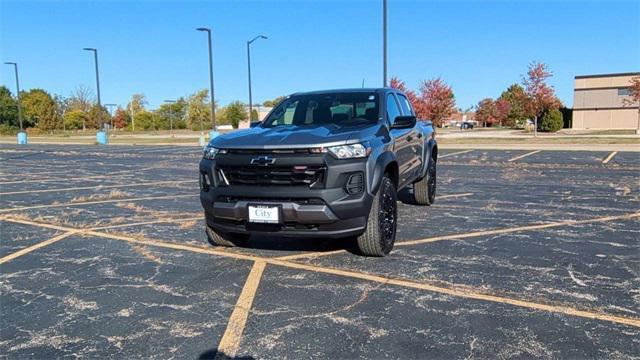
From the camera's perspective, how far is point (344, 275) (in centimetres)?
464

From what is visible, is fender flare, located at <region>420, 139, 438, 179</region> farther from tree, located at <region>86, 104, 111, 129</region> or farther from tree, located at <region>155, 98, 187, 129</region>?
tree, located at <region>155, 98, 187, 129</region>

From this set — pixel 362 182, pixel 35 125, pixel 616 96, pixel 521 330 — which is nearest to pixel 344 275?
pixel 362 182

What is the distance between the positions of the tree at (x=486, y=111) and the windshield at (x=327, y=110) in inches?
3040

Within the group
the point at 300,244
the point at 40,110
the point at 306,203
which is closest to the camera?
the point at 306,203

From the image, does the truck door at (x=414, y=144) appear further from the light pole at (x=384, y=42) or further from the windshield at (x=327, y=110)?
the light pole at (x=384, y=42)

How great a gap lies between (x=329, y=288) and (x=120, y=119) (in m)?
96.4

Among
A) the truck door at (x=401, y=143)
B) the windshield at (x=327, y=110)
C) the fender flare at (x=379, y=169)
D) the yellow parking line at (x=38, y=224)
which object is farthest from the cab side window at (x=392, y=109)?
the yellow parking line at (x=38, y=224)

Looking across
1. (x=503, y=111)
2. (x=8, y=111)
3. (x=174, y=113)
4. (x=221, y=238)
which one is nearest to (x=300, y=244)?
(x=221, y=238)

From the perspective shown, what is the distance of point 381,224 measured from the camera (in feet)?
16.2

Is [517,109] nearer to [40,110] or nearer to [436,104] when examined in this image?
[436,104]

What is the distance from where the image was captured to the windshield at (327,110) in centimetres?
577

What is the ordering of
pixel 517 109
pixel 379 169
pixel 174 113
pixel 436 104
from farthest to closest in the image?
1. pixel 174 113
2. pixel 517 109
3. pixel 436 104
4. pixel 379 169

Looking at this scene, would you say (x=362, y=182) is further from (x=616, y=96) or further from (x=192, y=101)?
(x=192, y=101)

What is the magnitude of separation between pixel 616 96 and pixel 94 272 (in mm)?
58069
